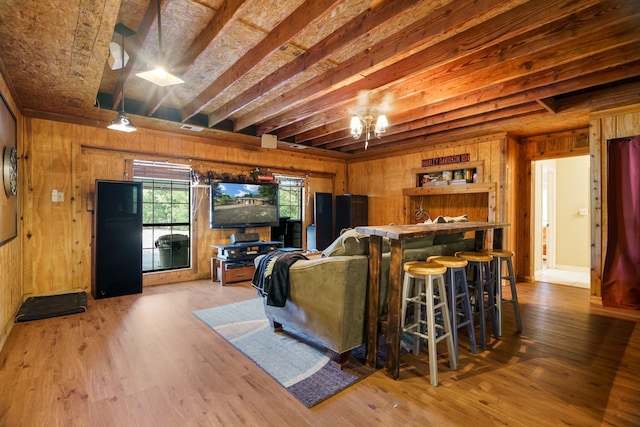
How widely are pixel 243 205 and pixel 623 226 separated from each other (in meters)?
5.24

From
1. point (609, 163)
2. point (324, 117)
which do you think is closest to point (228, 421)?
point (324, 117)

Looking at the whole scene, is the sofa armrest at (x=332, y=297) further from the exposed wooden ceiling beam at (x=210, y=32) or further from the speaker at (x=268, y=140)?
the speaker at (x=268, y=140)

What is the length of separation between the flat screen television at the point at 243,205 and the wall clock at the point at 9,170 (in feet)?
7.74

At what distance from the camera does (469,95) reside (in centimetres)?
366

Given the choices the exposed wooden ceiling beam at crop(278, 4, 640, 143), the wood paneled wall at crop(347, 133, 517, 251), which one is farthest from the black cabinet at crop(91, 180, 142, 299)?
the wood paneled wall at crop(347, 133, 517, 251)

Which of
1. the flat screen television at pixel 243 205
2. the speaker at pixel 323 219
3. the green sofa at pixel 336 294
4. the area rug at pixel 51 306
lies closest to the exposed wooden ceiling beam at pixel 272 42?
the green sofa at pixel 336 294

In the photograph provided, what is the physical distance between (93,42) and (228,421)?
2.69 m

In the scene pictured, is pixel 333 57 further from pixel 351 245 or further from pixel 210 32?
pixel 351 245

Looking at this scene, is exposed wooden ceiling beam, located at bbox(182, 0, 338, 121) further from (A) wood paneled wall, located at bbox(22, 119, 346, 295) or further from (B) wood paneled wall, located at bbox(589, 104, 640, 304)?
(B) wood paneled wall, located at bbox(589, 104, 640, 304)

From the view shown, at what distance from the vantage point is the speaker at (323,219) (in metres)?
6.43

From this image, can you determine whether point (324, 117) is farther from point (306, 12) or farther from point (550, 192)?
point (550, 192)

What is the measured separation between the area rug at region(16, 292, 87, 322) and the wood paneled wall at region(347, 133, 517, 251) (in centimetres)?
511

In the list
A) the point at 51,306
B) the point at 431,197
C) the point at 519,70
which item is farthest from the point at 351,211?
the point at 51,306

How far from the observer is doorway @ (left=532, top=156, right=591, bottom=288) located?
5887 millimetres
